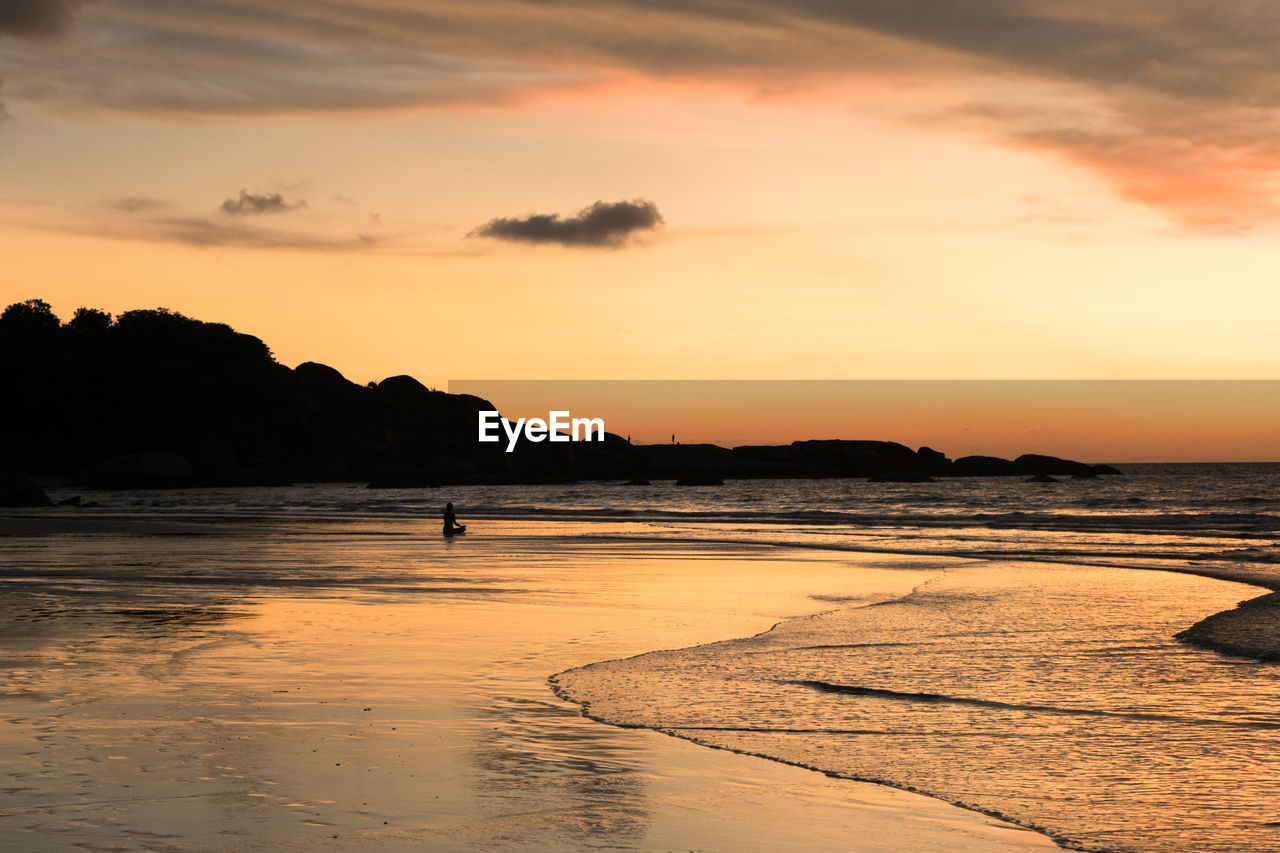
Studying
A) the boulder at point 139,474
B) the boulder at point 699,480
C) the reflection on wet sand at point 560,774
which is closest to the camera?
the reflection on wet sand at point 560,774

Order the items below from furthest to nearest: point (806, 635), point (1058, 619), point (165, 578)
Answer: point (165, 578) → point (1058, 619) → point (806, 635)

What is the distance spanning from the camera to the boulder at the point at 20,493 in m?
68.4

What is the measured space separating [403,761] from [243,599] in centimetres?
1175

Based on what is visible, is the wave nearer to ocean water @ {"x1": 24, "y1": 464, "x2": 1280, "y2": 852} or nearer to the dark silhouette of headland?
ocean water @ {"x1": 24, "y1": 464, "x2": 1280, "y2": 852}

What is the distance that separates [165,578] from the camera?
2306 centimetres

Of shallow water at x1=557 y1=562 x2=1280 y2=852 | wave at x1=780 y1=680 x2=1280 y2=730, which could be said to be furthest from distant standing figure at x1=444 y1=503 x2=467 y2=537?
wave at x1=780 y1=680 x2=1280 y2=730

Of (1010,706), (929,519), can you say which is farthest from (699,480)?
(1010,706)

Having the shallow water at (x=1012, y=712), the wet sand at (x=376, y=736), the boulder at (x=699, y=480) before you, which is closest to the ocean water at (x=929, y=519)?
the shallow water at (x=1012, y=712)

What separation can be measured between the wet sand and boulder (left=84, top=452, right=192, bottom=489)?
9137 cm

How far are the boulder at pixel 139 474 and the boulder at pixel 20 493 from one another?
3546 cm

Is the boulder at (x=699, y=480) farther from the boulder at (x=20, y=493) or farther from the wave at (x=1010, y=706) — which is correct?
the wave at (x=1010, y=706)

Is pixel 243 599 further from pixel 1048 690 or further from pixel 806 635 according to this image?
pixel 1048 690

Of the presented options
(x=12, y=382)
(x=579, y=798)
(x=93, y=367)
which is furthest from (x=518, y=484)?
(x=579, y=798)

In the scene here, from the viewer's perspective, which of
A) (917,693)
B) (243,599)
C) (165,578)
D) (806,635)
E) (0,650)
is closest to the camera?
(917,693)
